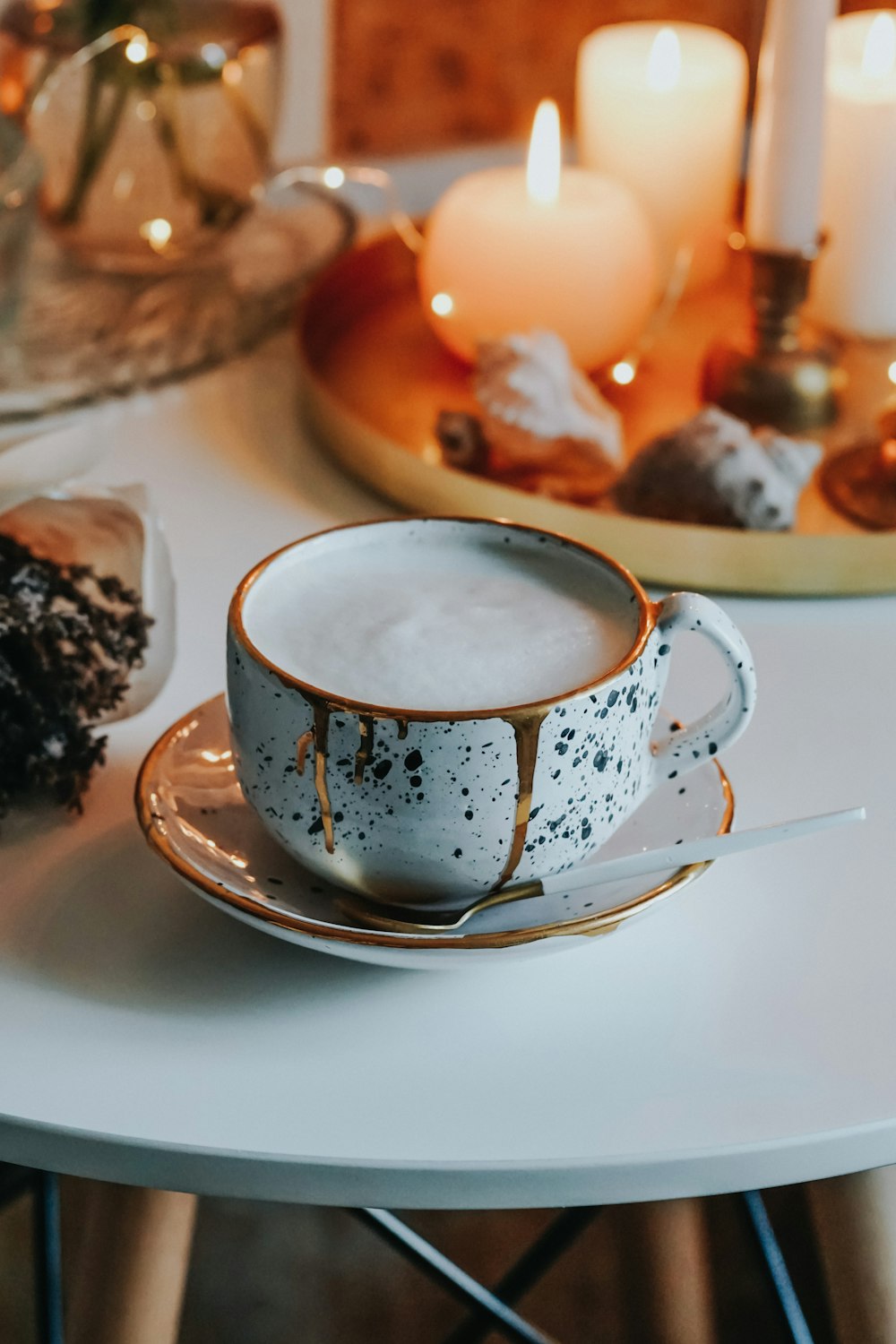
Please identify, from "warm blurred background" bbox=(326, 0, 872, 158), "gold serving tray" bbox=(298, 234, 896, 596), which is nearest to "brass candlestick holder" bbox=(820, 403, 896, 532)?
"gold serving tray" bbox=(298, 234, 896, 596)

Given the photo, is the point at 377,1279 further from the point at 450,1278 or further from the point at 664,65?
the point at 664,65

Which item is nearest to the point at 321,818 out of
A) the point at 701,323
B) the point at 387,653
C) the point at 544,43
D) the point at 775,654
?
the point at 387,653

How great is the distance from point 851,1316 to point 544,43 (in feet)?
5.08

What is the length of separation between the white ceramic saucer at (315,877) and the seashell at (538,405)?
25 cm

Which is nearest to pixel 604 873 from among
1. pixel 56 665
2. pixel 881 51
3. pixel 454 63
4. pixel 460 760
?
pixel 460 760

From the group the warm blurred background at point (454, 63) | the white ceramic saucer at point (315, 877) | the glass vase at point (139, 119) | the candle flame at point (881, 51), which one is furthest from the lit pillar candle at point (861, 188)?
the warm blurred background at point (454, 63)

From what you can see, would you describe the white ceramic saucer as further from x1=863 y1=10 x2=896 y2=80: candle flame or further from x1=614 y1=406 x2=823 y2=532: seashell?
x1=863 y1=10 x2=896 y2=80: candle flame

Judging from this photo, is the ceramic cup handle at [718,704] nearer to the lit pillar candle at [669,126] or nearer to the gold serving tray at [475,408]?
the gold serving tray at [475,408]

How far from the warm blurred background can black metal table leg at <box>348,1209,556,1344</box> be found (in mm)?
1279

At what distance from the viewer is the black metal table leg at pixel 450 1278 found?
0.62m

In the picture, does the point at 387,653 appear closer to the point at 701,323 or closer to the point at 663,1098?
the point at 663,1098

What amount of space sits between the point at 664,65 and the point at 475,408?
0.24m

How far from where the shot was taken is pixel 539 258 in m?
0.74

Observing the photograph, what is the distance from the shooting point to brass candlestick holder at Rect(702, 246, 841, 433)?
28.8 inches
